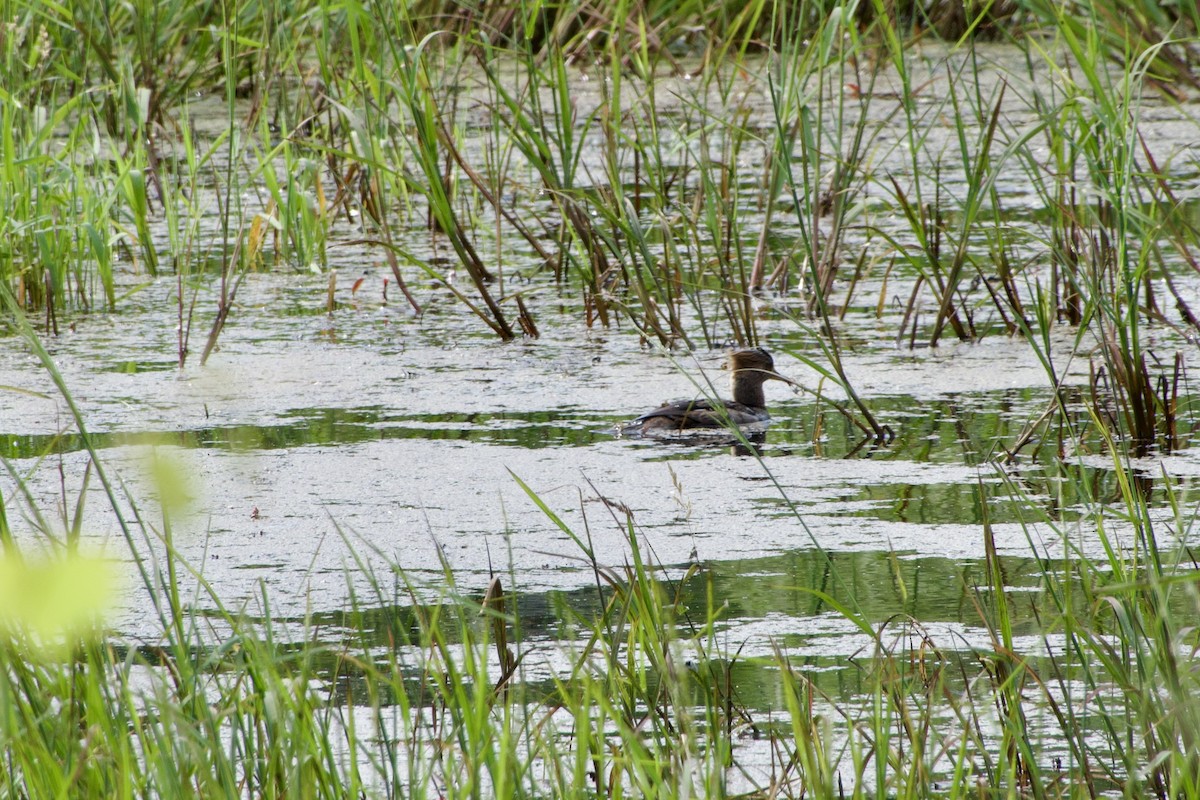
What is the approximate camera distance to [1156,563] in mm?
2209

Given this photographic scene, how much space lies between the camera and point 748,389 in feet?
16.3

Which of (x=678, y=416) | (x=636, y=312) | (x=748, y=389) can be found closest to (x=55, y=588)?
(x=678, y=416)

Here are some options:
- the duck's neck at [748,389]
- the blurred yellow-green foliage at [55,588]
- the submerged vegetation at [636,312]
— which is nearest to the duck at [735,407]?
the duck's neck at [748,389]

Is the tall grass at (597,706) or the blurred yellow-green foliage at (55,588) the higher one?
the blurred yellow-green foliage at (55,588)

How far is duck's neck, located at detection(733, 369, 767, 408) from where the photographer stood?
491 centimetres

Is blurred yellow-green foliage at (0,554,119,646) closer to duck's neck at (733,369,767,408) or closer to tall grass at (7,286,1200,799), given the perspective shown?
tall grass at (7,286,1200,799)

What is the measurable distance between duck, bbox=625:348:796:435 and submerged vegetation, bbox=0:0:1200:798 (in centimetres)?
17

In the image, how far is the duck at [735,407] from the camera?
448 centimetres

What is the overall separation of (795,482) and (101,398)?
190 centimetres

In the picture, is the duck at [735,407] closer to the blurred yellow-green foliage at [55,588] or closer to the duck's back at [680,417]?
the duck's back at [680,417]

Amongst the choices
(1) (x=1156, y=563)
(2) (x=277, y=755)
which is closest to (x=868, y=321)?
(1) (x=1156, y=563)

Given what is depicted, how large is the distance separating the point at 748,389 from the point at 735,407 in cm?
24

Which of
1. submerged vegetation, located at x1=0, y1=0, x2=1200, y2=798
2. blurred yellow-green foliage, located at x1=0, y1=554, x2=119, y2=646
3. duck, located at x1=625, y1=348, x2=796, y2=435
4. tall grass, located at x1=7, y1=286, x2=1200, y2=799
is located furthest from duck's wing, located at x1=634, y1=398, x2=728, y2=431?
blurred yellow-green foliage, located at x1=0, y1=554, x2=119, y2=646

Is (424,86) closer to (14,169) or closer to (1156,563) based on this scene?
(14,169)
